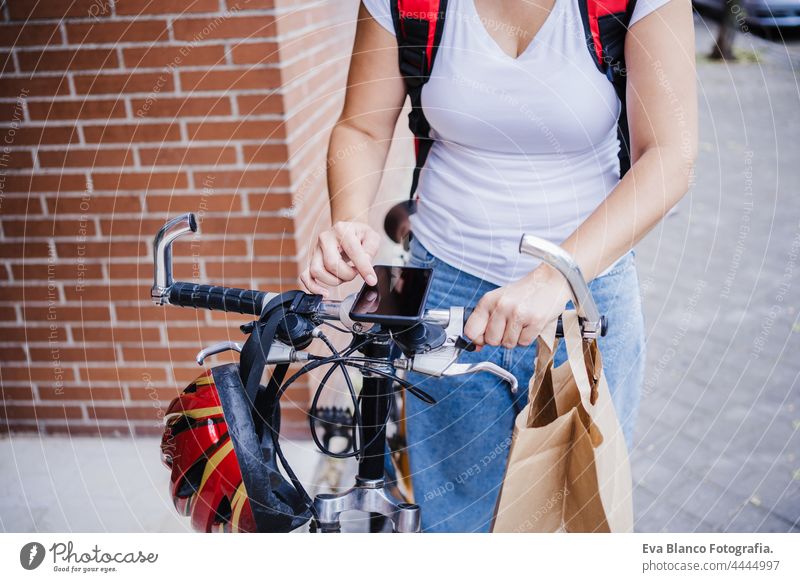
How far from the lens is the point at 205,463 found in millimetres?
838

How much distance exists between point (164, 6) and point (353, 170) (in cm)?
101

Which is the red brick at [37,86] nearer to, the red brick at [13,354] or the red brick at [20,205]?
the red brick at [20,205]

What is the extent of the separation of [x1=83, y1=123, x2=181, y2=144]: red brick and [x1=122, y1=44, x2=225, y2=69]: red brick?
154 mm

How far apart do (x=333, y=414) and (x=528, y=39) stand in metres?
1.00

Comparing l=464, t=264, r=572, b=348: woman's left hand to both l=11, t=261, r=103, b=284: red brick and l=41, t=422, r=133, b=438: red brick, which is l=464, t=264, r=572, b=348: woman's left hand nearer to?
l=11, t=261, r=103, b=284: red brick

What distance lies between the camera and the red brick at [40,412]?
2242 millimetres

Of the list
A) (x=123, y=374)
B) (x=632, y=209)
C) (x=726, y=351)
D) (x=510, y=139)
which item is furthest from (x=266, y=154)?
(x=726, y=351)

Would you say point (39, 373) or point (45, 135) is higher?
point (45, 135)

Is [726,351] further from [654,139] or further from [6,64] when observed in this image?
[6,64]

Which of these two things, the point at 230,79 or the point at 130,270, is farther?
the point at 130,270

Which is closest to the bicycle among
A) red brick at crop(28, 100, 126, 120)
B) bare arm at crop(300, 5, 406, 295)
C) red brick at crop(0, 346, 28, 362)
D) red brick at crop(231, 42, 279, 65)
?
bare arm at crop(300, 5, 406, 295)

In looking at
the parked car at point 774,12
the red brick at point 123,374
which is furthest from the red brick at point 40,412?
the parked car at point 774,12

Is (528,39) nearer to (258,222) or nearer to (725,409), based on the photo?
(258,222)

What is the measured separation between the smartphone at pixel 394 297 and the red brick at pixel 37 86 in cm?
139
